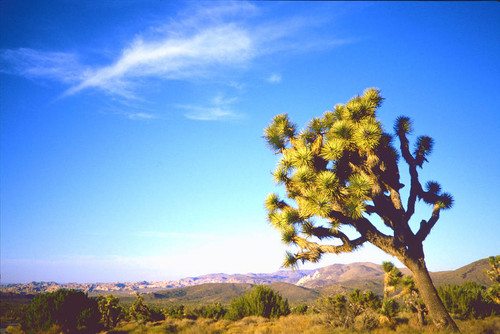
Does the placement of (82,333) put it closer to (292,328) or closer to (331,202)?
(292,328)

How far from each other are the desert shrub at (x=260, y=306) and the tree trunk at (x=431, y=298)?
10205 mm

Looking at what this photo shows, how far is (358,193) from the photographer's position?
8211 mm

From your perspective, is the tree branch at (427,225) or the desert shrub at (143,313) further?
the desert shrub at (143,313)

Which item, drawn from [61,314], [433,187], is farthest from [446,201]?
[61,314]

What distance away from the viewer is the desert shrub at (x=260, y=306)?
1667 cm

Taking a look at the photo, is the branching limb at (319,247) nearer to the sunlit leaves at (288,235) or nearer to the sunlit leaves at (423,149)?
the sunlit leaves at (288,235)

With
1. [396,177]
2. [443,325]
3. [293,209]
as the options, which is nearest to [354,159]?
[396,177]

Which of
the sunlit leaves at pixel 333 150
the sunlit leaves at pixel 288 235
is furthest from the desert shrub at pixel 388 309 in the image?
the sunlit leaves at pixel 333 150

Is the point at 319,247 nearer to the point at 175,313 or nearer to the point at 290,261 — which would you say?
the point at 290,261

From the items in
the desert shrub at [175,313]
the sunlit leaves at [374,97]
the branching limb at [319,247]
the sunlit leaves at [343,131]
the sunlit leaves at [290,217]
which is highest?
the sunlit leaves at [374,97]

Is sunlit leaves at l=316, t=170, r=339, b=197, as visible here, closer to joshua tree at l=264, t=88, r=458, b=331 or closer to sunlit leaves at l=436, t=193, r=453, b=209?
joshua tree at l=264, t=88, r=458, b=331

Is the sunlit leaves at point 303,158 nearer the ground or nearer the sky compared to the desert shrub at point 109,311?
nearer the sky

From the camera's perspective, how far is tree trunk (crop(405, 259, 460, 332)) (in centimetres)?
809

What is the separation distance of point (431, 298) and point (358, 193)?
4.19m
